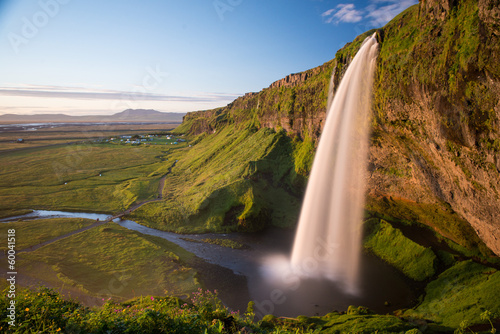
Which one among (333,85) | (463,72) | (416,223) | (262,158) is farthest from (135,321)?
(262,158)

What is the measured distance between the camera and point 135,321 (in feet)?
25.5

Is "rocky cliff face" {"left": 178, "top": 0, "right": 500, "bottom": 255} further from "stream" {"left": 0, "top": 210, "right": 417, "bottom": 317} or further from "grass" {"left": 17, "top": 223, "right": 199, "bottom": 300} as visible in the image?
"grass" {"left": 17, "top": 223, "right": 199, "bottom": 300}

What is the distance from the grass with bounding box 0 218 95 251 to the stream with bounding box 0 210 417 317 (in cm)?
1632

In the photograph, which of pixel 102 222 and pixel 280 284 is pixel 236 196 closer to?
pixel 280 284

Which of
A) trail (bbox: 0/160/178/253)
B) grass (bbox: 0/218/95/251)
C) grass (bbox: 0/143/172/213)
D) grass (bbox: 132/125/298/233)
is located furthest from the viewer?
grass (bbox: 0/143/172/213)

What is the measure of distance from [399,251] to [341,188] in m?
9.36

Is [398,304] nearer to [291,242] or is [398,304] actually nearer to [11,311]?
[291,242]

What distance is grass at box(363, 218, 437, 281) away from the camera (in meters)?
22.9

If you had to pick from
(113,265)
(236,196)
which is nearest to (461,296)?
(236,196)

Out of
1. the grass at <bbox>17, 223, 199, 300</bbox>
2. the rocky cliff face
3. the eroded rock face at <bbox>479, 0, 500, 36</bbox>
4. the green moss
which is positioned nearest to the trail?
the grass at <bbox>17, 223, 199, 300</bbox>

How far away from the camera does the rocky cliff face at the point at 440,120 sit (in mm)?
13711

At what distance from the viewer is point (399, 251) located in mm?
25719

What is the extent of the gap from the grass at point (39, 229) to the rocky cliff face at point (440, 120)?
4047 cm

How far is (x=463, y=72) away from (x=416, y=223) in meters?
18.6
